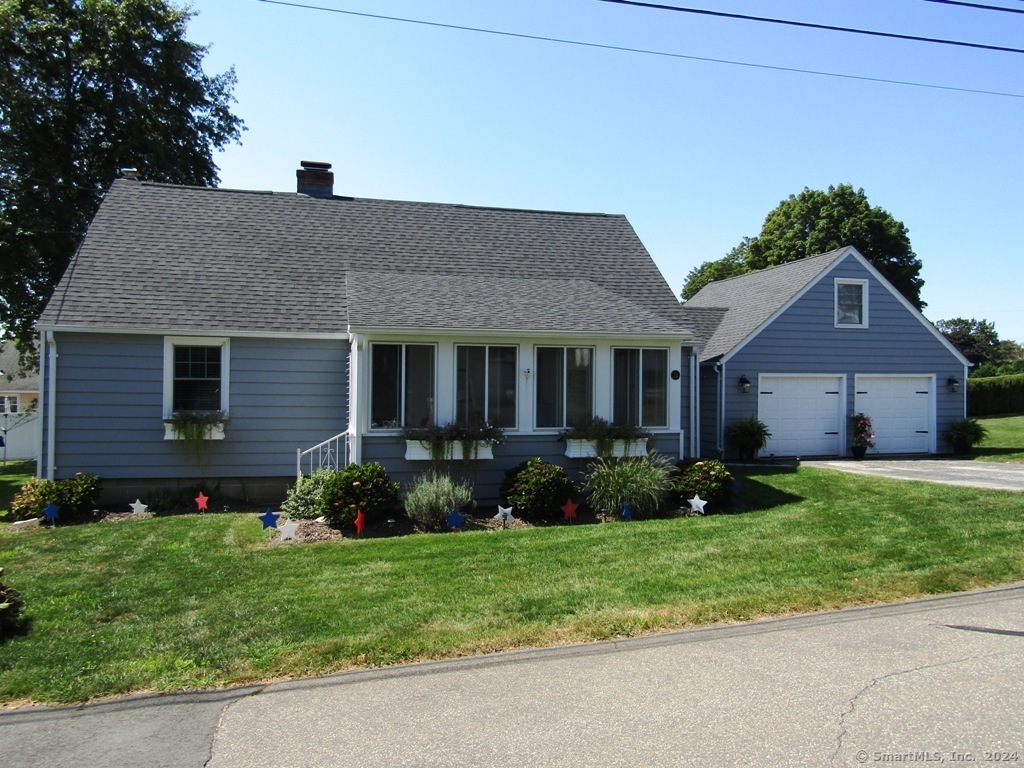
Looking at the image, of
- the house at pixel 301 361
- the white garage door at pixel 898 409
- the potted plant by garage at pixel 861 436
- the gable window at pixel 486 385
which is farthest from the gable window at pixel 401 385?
the white garage door at pixel 898 409

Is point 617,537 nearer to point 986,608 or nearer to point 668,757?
point 986,608

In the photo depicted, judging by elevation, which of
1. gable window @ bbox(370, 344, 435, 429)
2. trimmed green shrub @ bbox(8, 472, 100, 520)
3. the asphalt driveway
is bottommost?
trimmed green shrub @ bbox(8, 472, 100, 520)

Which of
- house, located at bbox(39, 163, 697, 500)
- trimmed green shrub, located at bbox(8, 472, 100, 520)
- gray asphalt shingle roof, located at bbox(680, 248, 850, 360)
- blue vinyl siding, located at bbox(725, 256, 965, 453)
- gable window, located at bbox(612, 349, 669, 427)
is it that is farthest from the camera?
gray asphalt shingle roof, located at bbox(680, 248, 850, 360)

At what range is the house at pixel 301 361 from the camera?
13055 millimetres

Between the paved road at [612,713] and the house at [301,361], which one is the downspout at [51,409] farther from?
the paved road at [612,713]

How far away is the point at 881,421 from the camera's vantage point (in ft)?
64.4

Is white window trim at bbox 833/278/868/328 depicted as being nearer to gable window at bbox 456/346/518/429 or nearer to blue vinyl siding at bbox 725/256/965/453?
blue vinyl siding at bbox 725/256/965/453

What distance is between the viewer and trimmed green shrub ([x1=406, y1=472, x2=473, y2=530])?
37.3ft

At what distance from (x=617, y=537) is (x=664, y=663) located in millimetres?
4528

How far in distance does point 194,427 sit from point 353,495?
4014 millimetres

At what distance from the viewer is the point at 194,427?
13.5 metres

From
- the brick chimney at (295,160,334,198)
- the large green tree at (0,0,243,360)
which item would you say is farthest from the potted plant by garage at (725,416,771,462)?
the large green tree at (0,0,243,360)

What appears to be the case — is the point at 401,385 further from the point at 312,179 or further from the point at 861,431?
the point at 861,431

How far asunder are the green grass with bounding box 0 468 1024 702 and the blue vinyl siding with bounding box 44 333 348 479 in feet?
6.74
